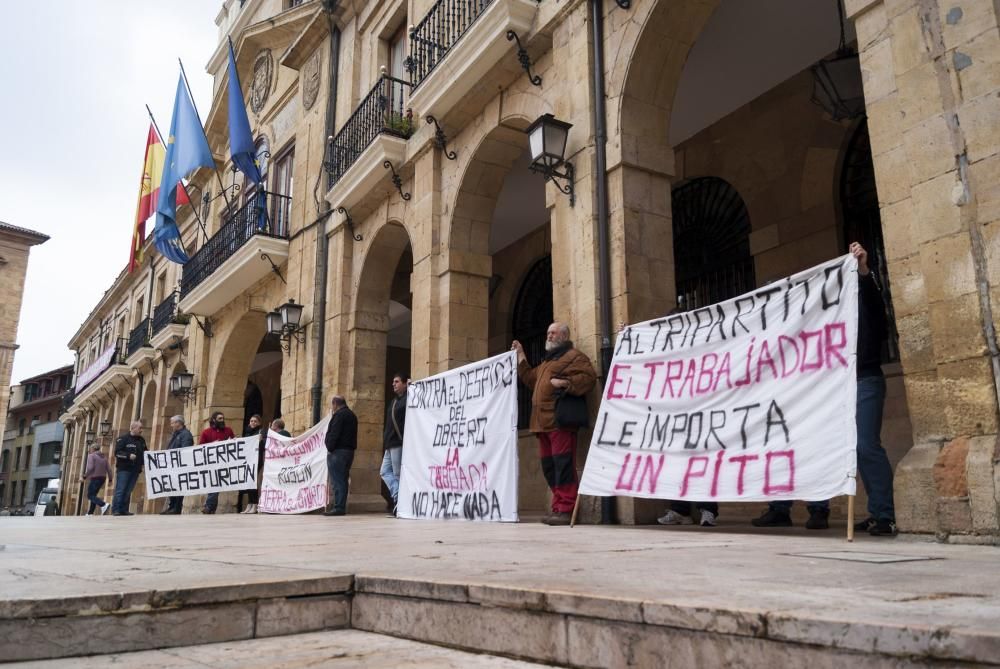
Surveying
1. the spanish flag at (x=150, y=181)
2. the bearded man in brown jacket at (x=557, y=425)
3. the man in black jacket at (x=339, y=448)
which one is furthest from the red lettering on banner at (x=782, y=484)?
the spanish flag at (x=150, y=181)

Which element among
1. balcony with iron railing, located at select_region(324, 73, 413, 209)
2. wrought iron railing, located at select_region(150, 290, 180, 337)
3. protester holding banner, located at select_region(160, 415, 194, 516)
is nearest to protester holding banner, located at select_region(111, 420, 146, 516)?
protester holding banner, located at select_region(160, 415, 194, 516)

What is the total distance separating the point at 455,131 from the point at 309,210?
4.50 meters

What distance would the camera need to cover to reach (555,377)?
5.85 m

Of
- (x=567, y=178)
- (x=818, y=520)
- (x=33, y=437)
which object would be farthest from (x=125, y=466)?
(x=33, y=437)

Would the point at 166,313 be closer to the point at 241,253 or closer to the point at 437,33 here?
the point at 241,253

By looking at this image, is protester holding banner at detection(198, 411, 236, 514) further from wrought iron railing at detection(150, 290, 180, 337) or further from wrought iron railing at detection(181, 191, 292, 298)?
wrought iron railing at detection(150, 290, 180, 337)

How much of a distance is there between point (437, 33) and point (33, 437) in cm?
5611

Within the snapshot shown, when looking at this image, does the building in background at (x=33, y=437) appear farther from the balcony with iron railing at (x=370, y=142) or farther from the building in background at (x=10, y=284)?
the balcony with iron railing at (x=370, y=142)

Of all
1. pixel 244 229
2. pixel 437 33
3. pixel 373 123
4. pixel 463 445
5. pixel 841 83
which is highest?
pixel 437 33

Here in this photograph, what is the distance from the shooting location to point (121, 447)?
12.1 m

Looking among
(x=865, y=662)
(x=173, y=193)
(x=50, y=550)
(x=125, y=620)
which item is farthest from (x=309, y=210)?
(x=865, y=662)

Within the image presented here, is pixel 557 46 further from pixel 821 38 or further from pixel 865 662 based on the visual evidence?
pixel 865 662

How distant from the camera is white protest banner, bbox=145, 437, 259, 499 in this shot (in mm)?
11047

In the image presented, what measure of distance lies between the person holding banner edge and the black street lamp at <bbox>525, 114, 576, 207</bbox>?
2961mm
